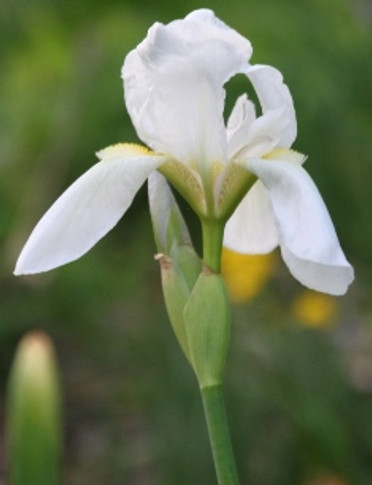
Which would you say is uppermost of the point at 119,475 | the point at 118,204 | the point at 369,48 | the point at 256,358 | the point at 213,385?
the point at 369,48

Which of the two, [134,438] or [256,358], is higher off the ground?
[256,358]

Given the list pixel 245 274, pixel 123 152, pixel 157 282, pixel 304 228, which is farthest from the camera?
pixel 157 282

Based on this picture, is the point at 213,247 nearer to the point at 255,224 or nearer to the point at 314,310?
the point at 255,224

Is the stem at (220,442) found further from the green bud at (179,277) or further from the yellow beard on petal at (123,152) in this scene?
the yellow beard on petal at (123,152)

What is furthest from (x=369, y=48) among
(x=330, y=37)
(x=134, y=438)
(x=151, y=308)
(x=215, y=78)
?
(x=215, y=78)

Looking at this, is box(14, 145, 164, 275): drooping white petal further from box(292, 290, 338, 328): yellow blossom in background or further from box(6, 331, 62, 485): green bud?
box(292, 290, 338, 328): yellow blossom in background

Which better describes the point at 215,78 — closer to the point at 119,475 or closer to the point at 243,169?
the point at 243,169

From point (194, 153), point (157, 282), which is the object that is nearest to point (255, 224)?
point (194, 153)
